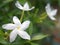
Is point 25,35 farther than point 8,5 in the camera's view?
No

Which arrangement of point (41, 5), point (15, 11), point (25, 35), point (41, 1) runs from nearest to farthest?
point (25, 35) < point (15, 11) < point (41, 5) < point (41, 1)

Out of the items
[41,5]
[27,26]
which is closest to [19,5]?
[27,26]

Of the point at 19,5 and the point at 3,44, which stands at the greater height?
the point at 19,5

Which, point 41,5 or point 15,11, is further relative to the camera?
point 41,5

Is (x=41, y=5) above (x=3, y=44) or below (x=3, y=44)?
above

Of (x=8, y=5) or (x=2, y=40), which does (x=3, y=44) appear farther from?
(x=8, y=5)

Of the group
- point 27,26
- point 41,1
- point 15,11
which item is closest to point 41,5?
point 41,1

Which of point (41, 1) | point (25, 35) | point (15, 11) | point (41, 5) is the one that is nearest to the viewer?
point (25, 35)

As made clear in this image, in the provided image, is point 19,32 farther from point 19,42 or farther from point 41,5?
point 41,5

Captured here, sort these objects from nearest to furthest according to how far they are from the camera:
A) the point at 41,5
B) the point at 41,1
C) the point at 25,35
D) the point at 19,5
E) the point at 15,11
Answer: the point at 25,35 → the point at 19,5 → the point at 15,11 → the point at 41,5 → the point at 41,1
